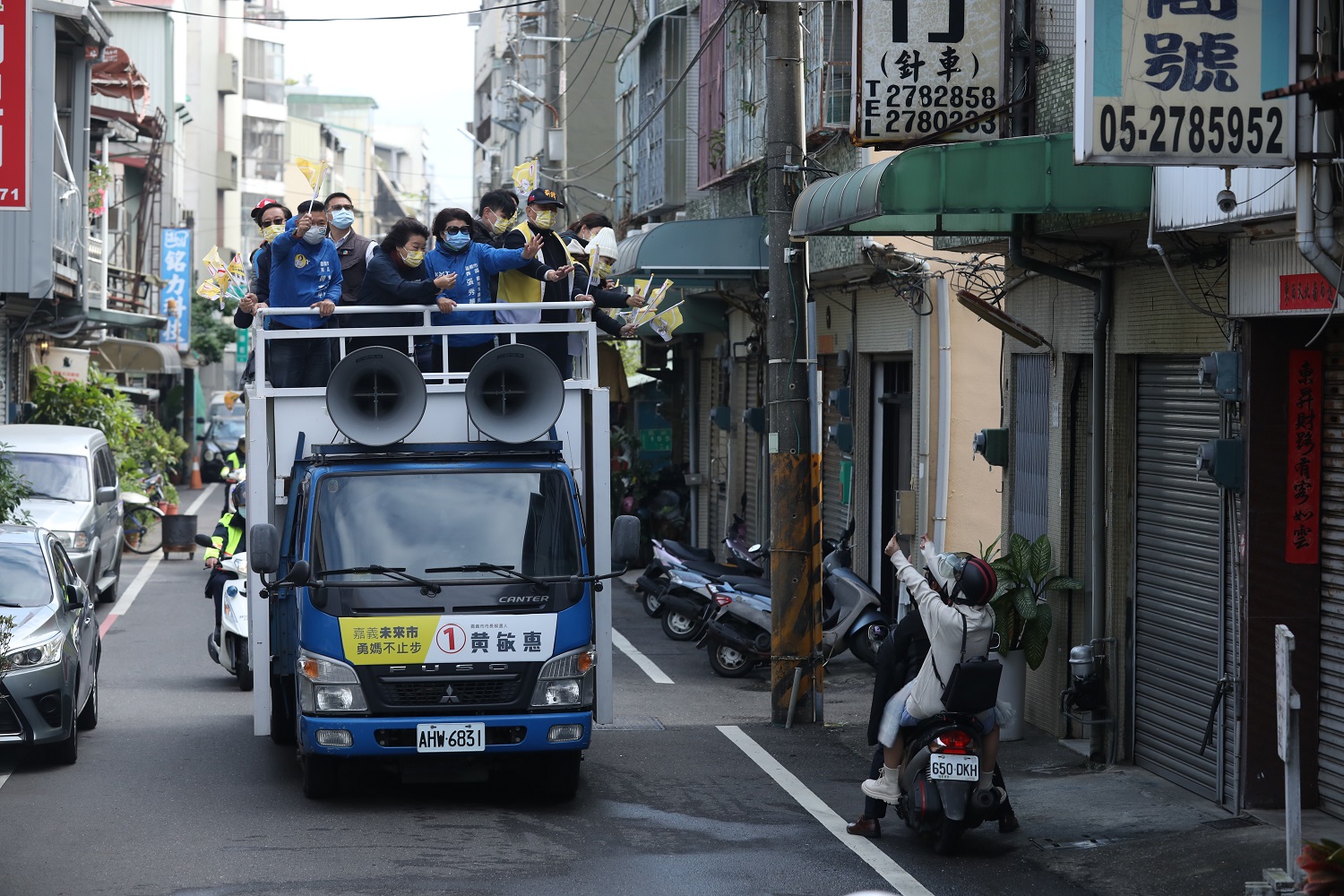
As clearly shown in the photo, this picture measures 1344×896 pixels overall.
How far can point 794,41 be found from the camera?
12.5 meters

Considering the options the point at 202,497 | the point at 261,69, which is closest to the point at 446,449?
the point at 202,497

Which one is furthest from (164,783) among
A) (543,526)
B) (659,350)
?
(659,350)

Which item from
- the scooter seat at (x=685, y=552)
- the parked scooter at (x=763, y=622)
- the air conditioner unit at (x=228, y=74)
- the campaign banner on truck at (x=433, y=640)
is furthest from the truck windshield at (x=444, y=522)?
the air conditioner unit at (x=228, y=74)

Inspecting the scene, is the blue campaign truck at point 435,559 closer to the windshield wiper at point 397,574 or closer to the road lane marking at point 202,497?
the windshield wiper at point 397,574

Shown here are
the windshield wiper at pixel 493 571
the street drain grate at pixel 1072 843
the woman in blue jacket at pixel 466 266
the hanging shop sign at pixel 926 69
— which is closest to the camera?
the street drain grate at pixel 1072 843

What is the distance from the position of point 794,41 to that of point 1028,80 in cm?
189

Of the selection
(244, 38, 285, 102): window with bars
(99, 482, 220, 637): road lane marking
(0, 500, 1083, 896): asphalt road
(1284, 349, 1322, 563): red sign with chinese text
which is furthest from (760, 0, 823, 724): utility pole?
(244, 38, 285, 102): window with bars

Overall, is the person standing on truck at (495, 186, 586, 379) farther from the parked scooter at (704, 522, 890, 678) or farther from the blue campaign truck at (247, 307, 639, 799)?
the parked scooter at (704, 522, 890, 678)

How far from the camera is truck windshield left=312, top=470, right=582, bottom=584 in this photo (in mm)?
9492

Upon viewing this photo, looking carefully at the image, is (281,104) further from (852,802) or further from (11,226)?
(852,802)

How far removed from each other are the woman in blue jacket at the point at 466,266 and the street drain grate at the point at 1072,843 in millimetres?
4416

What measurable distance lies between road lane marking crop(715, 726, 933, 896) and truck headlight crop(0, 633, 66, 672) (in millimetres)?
4640

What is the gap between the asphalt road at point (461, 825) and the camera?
8.00 m

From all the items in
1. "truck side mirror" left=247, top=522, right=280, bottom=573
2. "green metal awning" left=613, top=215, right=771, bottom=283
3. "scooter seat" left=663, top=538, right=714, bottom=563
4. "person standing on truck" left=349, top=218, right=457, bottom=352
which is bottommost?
"scooter seat" left=663, top=538, right=714, bottom=563
